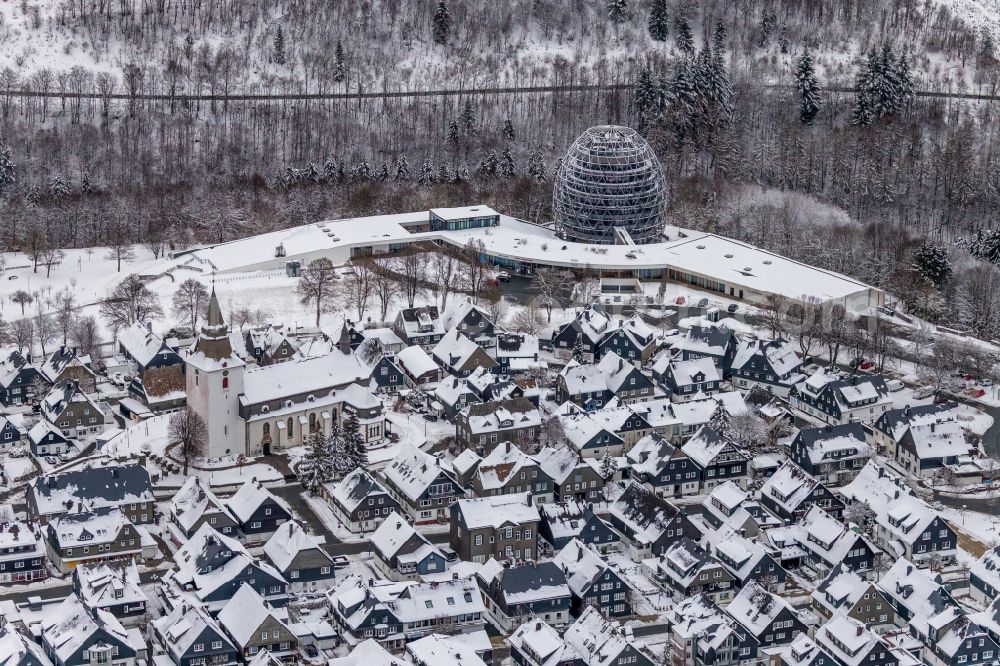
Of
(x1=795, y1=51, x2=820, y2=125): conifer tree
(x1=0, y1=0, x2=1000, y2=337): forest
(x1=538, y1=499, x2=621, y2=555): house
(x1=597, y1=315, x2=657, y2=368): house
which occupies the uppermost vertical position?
(x1=795, y1=51, x2=820, y2=125): conifer tree

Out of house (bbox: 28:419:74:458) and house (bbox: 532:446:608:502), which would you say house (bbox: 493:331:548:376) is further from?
house (bbox: 28:419:74:458)

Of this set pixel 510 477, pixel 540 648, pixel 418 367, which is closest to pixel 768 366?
pixel 418 367

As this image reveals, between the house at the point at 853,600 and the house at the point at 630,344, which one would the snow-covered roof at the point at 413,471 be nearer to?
the house at the point at 853,600

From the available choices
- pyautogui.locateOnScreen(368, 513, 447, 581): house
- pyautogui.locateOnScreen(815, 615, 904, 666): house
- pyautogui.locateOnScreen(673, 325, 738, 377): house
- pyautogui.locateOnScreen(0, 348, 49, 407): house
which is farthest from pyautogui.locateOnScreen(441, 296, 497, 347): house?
pyautogui.locateOnScreen(815, 615, 904, 666): house

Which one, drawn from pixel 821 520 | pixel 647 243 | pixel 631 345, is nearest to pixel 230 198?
pixel 647 243

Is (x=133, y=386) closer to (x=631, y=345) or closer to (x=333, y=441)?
(x=333, y=441)

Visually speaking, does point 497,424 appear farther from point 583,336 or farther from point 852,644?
point 852,644
